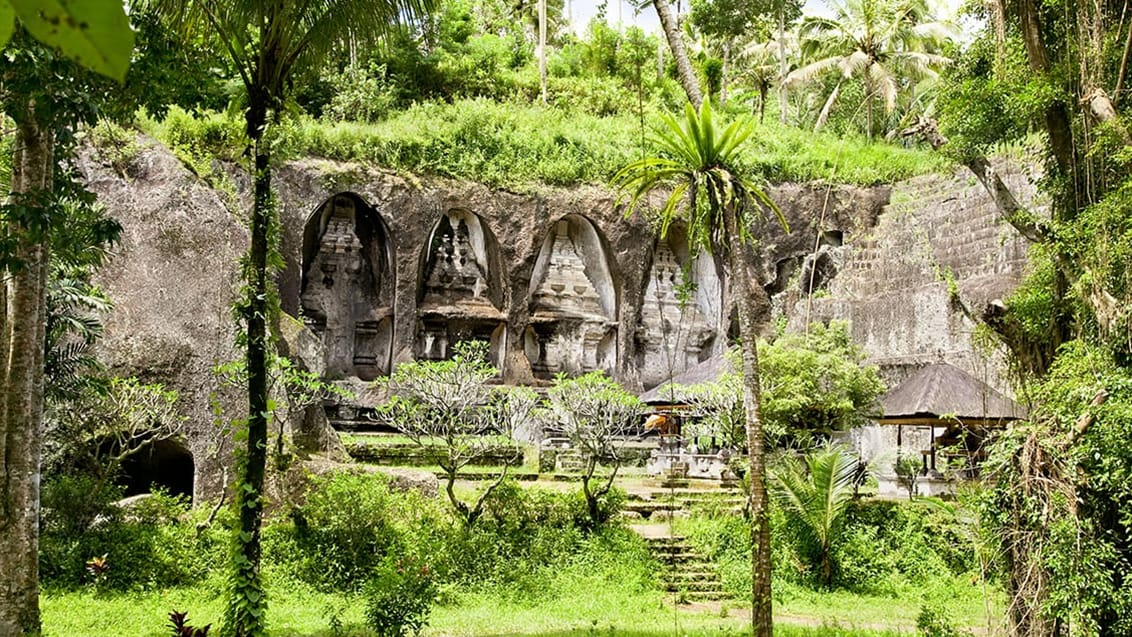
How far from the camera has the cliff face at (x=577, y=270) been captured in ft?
62.8

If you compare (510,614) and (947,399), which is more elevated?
(947,399)

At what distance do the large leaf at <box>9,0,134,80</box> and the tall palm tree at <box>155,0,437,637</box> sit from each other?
291 inches

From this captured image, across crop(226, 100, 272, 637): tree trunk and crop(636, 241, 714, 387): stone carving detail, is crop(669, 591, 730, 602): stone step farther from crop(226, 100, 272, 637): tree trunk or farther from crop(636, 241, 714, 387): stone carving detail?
crop(636, 241, 714, 387): stone carving detail

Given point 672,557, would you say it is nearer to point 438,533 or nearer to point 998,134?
A: point 438,533

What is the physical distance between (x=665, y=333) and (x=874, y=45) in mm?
10482

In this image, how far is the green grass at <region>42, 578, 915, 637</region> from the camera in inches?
410

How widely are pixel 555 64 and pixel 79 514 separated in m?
20.6

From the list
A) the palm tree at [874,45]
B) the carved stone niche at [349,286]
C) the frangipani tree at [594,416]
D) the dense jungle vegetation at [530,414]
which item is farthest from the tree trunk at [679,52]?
the palm tree at [874,45]

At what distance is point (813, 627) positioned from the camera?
11.0 metres

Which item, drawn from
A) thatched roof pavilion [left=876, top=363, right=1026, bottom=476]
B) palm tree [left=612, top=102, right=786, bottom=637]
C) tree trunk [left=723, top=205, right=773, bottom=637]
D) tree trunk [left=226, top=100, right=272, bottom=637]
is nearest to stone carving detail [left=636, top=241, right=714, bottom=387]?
thatched roof pavilion [left=876, top=363, right=1026, bottom=476]

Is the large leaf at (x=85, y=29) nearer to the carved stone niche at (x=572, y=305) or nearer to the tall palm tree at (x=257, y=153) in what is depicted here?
the tall palm tree at (x=257, y=153)

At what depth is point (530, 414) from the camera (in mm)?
15844

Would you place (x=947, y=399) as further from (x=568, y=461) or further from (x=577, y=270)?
(x=577, y=270)

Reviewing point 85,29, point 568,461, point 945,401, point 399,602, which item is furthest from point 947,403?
point 85,29
